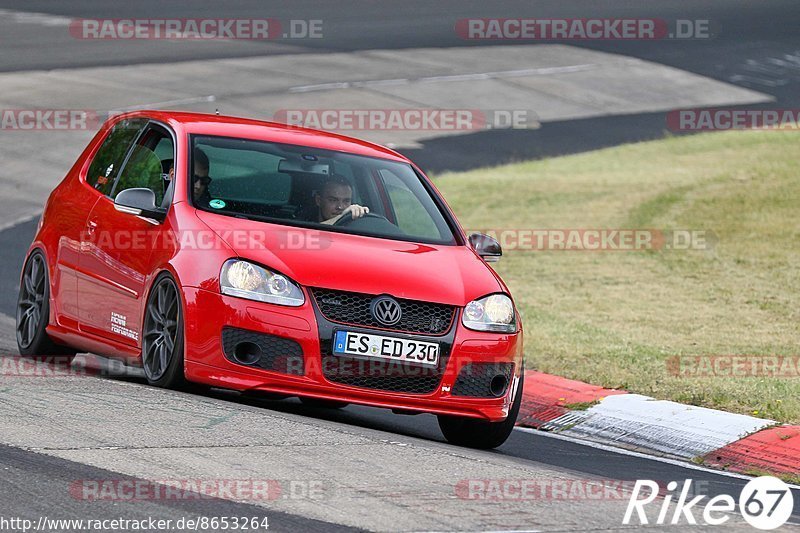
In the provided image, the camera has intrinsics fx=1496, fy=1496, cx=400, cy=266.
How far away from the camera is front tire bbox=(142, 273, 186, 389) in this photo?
26.3 ft

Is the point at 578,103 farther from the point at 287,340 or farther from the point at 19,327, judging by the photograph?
the point at 287,340

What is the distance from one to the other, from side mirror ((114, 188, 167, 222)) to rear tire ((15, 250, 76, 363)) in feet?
4.62

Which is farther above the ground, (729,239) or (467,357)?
(467,357)

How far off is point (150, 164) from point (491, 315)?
8.07 ft

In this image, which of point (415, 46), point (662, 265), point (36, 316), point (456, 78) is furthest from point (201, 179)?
point (415, 46)

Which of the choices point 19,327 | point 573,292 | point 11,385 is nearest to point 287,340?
point 11,385

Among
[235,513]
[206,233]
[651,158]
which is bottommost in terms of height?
[651,158]

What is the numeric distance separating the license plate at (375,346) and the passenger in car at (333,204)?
1157 millimetres

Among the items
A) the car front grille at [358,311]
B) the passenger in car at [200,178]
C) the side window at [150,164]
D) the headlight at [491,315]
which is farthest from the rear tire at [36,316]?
the headlight at [491,315]

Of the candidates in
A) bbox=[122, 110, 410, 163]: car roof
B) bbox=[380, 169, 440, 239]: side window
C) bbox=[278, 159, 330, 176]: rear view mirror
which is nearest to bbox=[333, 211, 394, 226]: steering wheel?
bbox=[380, 169, 440, 239]: side window

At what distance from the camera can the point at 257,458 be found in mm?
6676

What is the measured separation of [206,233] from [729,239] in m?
11.0

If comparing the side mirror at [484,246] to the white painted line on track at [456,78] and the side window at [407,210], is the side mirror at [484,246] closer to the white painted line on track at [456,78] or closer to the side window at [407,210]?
the side window at [407,210]

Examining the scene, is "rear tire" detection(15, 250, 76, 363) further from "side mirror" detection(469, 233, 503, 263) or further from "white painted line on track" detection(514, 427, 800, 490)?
"white painted line on track" detection(514, 427, 800, 490)
